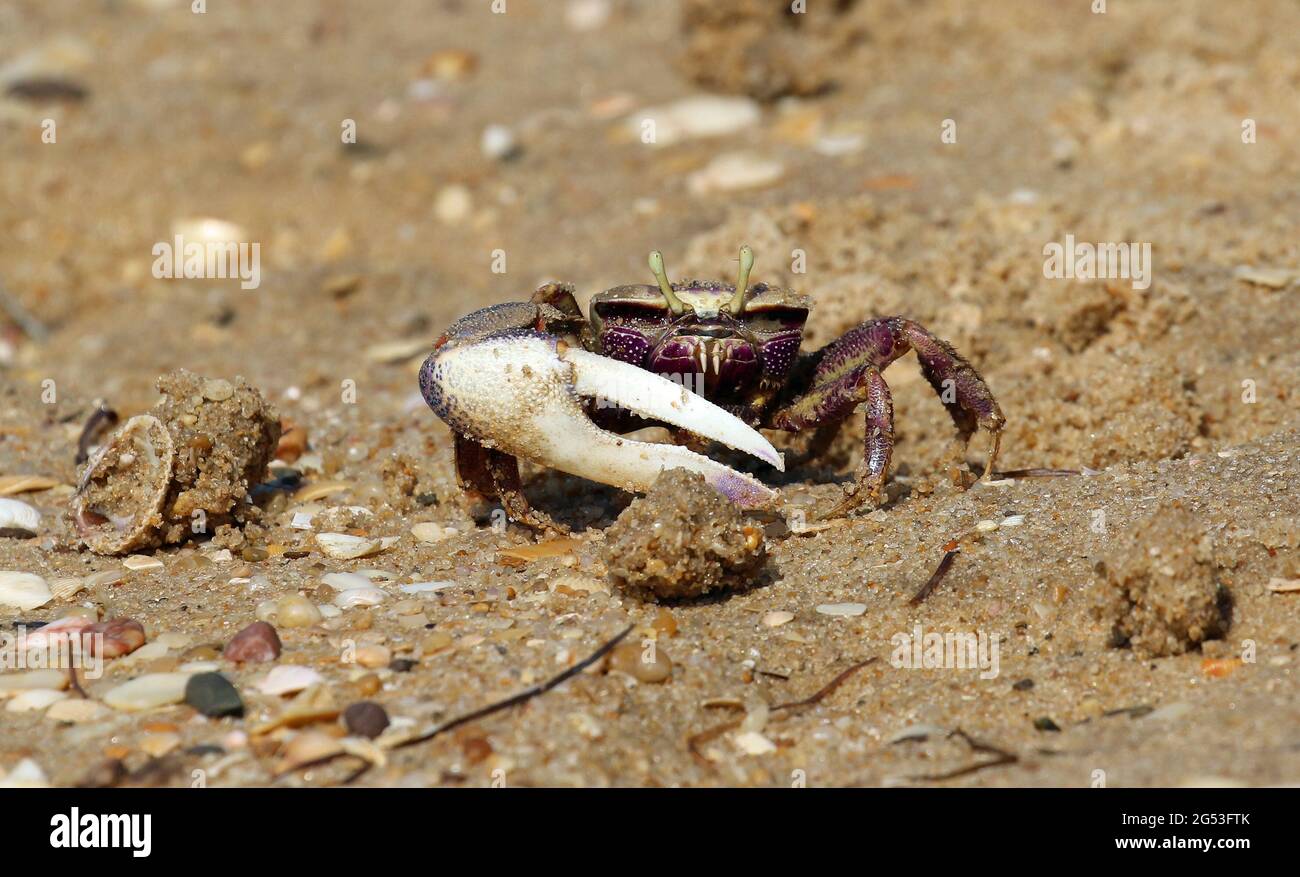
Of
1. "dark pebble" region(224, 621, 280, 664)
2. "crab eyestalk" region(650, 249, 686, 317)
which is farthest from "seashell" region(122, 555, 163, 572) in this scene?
"crab eyestalk" region(650, 249, 686, 317)

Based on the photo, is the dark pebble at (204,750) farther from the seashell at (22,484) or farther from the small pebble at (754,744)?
the seashell at (22,484)

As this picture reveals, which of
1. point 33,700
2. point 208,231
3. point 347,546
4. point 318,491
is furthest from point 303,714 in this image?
point 208,231

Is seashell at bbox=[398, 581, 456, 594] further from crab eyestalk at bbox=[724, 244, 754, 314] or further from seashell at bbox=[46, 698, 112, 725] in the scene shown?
crab eyestalk at bbox=[724, 244, 754, 314]
